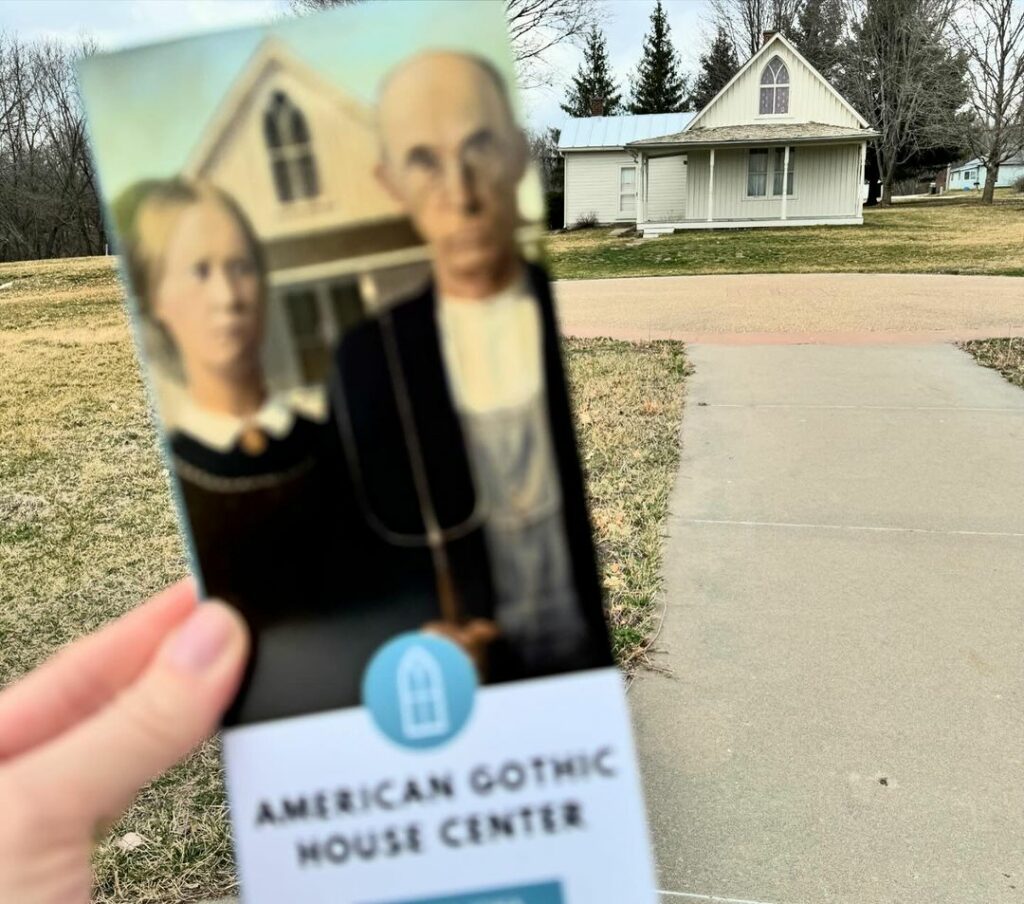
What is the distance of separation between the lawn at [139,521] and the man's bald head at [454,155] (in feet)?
6.82

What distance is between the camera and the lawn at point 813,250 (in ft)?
52.9

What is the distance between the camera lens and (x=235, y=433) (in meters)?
0.78

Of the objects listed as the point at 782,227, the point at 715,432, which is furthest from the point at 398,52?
the point at 782,227

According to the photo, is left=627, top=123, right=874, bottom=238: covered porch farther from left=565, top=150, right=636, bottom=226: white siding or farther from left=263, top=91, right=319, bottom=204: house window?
left=263, top=91, right=319, bottom=204: house window

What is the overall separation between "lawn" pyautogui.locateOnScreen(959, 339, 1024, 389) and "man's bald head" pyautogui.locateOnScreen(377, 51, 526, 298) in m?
6.95

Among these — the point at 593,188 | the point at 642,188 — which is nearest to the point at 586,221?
the point at 593,188

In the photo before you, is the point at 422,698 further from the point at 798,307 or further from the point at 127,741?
the point at 798,307

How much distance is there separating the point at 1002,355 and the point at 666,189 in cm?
2132

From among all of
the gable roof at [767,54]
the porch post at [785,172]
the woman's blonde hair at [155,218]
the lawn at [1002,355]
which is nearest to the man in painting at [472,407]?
the woman's blonde hair at [155,218]

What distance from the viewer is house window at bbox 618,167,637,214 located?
95.8 feet

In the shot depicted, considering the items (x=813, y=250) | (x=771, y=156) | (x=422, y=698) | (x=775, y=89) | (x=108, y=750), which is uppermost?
(x=775, y=89)

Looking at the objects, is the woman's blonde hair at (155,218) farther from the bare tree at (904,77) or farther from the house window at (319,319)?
the bare tree at (904,77)

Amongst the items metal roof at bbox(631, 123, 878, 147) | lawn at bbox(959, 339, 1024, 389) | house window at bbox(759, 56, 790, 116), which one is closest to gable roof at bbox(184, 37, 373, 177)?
lawn at bbox(959, 339, 1024, 389)

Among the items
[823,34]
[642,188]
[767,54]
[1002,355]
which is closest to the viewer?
[1002,355]
